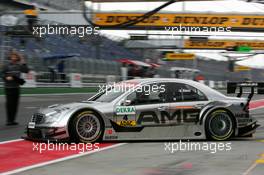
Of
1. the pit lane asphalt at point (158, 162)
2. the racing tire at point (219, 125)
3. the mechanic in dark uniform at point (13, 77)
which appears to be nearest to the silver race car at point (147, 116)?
the racing tire at point (219, 125)

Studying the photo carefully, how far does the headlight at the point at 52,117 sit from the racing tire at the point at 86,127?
0.28m

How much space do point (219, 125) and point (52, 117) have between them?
9.90 ft

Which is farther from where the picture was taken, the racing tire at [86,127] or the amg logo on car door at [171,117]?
the amg logo on car door at [171,117]

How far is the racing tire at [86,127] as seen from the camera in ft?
29.8

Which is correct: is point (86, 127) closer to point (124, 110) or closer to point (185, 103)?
point (124, 110)

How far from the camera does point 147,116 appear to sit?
9.56 m

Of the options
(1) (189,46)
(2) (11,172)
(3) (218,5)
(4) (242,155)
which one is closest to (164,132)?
(4) (242,155)

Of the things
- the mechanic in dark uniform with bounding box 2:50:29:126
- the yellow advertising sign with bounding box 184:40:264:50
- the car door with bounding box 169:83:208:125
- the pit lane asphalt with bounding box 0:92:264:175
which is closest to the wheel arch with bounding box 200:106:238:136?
the car door with bounding box 169:83:208:125

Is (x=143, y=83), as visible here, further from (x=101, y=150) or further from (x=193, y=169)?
(x=193, y=169)

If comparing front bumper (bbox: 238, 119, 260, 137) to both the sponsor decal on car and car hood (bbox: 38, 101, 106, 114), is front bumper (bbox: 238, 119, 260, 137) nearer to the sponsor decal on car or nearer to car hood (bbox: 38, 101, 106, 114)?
the sponsor decal on car

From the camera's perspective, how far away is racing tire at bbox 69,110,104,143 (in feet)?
29.8

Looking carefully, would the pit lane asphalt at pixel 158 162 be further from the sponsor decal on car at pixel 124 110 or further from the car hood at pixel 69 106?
the car hood at pixel 69 106

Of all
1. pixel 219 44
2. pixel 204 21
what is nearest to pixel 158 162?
pixel 204 21

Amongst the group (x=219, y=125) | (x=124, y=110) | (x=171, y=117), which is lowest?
(x=219, y=125)
